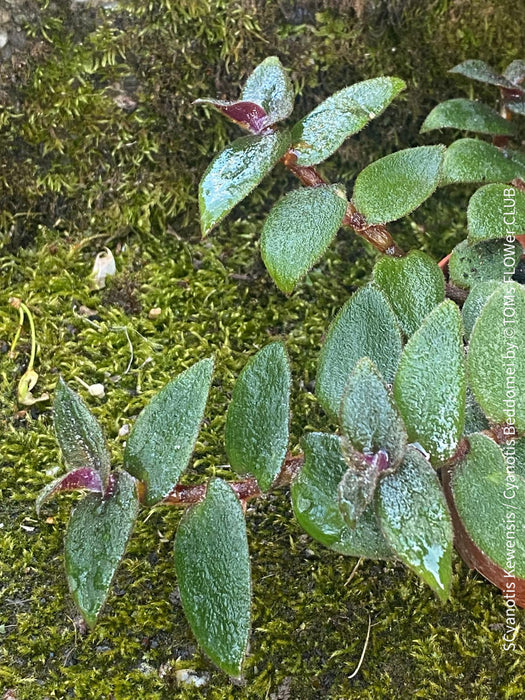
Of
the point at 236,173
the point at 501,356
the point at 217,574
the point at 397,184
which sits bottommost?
the point at 217,574

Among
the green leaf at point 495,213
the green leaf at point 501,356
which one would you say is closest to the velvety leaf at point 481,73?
the green leaf at point 495,213

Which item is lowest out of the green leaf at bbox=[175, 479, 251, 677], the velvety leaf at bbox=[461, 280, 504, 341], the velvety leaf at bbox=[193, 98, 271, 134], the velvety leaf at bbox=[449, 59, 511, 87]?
the green leaf at bbox=[175, 479, 251, 677]

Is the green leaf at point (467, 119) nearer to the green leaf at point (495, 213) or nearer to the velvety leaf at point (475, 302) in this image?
the green leaf at point (495, 213)

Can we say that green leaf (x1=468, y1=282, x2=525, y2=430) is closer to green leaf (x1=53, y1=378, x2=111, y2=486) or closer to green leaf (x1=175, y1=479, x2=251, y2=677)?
green leaf (x1=175, y1=479, x2=251, y2=677)

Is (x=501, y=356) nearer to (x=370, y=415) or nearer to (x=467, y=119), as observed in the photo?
(x=370, y=415)

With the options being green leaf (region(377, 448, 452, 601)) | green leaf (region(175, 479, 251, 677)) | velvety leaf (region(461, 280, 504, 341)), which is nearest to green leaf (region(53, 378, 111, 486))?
green leaf (region(175, 479, 251, 677))

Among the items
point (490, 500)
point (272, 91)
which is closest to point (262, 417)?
point (490, 500)
